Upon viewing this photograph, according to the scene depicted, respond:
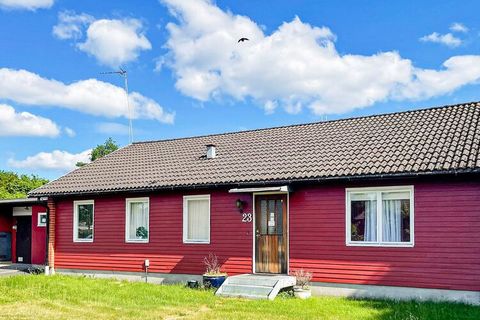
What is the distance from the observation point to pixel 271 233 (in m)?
14.8

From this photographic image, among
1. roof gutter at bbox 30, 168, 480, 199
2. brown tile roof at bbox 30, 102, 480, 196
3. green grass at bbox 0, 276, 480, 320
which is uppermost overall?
brown tile roof at bbox 30, 102, 480, 196

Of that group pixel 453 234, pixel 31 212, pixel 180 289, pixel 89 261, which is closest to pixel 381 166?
pixel 453 234

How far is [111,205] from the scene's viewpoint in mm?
17875

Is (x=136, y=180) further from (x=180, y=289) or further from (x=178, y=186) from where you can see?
(x=180, y=289)

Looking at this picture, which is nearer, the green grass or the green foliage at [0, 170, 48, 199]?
the green grass

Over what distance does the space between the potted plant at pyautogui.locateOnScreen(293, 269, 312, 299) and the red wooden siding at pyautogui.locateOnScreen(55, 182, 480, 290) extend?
Result: 214 mm

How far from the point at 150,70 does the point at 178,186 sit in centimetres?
724

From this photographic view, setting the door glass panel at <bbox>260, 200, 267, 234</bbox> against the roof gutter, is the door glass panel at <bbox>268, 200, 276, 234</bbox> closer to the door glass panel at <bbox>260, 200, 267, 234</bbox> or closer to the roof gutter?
the door glass panel at <bbox>260, 200, 267, 234</bbox>

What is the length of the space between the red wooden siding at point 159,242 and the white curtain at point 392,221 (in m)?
3.79

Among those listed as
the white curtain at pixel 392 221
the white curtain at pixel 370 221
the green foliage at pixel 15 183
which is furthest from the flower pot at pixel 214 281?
the green foliage at pixel 15 183

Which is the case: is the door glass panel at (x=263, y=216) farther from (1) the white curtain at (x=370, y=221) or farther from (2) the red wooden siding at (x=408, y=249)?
(1) the white curtain at (x=370, y=221)

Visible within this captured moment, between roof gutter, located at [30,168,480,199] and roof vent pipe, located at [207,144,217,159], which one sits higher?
roof vent pipe, located at [207,144,217,159]

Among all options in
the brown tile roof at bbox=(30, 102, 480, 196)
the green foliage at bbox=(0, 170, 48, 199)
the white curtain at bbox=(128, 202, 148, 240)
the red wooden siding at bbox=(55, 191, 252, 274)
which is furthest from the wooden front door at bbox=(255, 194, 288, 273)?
the green foliage at bbox=(0, 170, 48, 199)

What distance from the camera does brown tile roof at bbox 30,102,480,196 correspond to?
42.7 ft
